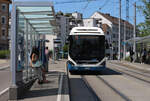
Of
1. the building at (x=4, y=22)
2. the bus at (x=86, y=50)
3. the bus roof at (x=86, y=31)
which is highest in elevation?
the building at (x=4, y=22)

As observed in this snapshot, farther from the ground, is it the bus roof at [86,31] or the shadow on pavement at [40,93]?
the bus roof at [86,31]

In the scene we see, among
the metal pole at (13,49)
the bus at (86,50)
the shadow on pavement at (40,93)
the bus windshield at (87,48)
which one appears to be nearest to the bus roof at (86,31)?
the bus at (86,50)

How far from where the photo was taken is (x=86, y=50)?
17.5 meters

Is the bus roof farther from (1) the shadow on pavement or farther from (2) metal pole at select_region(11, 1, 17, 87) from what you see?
(2) metal pole at select_region(11, 1, 17, 87)

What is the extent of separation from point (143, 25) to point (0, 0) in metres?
38.8

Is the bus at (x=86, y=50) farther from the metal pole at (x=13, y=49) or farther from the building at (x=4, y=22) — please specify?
the building at (x=4, y=22)

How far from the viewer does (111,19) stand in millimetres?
116250

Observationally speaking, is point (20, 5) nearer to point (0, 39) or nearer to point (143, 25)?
point (143, 25)

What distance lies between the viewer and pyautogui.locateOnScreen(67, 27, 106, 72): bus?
17.3 m

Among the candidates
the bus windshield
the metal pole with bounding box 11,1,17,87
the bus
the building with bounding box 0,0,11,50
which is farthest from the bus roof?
the building with bounding box 0,0,11,50

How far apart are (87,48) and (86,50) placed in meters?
0.15

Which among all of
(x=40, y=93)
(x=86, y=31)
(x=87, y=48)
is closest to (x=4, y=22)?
(x=86, y=31)

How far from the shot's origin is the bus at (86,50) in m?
17.3

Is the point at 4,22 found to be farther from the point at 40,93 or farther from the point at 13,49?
the point at 13,49
